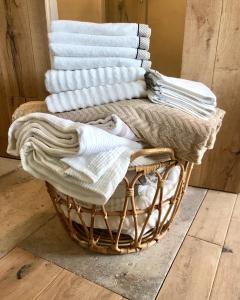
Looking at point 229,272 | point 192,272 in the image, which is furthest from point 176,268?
point 229,272

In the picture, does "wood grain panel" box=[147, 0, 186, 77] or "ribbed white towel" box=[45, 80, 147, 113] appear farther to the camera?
"wood grain panel" box=[147, 0, 186, 77]

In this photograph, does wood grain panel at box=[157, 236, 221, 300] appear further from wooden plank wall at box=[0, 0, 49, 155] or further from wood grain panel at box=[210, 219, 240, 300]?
wooden plank wall at box=[0, 0, 49, 155]

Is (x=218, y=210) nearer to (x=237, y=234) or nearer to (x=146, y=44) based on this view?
(x=237, y=234)

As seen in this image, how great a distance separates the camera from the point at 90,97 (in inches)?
27.5

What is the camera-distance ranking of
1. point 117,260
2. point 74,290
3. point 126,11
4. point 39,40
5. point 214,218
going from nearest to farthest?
1. point 74,290
2. point 117,260
3. point 214,218
4. point 39,40
5. point 126,11

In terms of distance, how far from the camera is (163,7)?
1264 mm

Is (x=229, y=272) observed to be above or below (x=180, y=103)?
below

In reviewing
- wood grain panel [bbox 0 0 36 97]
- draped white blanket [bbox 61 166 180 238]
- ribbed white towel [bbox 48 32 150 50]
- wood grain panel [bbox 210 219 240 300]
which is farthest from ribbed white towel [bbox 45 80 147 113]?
wood grain panel [bbox 0 0 36 97]

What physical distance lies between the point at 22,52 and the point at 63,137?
2.88 feet

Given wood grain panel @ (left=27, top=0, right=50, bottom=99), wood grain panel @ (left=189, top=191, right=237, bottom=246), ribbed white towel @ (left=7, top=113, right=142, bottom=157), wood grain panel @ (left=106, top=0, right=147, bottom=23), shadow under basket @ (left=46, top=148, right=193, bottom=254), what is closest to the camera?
ribbed white towel @ (left=7, top=113, right=142, bottom=157)

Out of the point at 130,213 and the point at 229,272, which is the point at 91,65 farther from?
the point at 229,272

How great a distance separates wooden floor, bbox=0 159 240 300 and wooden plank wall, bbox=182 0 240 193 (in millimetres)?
211

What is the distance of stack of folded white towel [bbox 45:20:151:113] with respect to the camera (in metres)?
0.69

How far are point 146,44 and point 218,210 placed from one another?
699 millimetres
